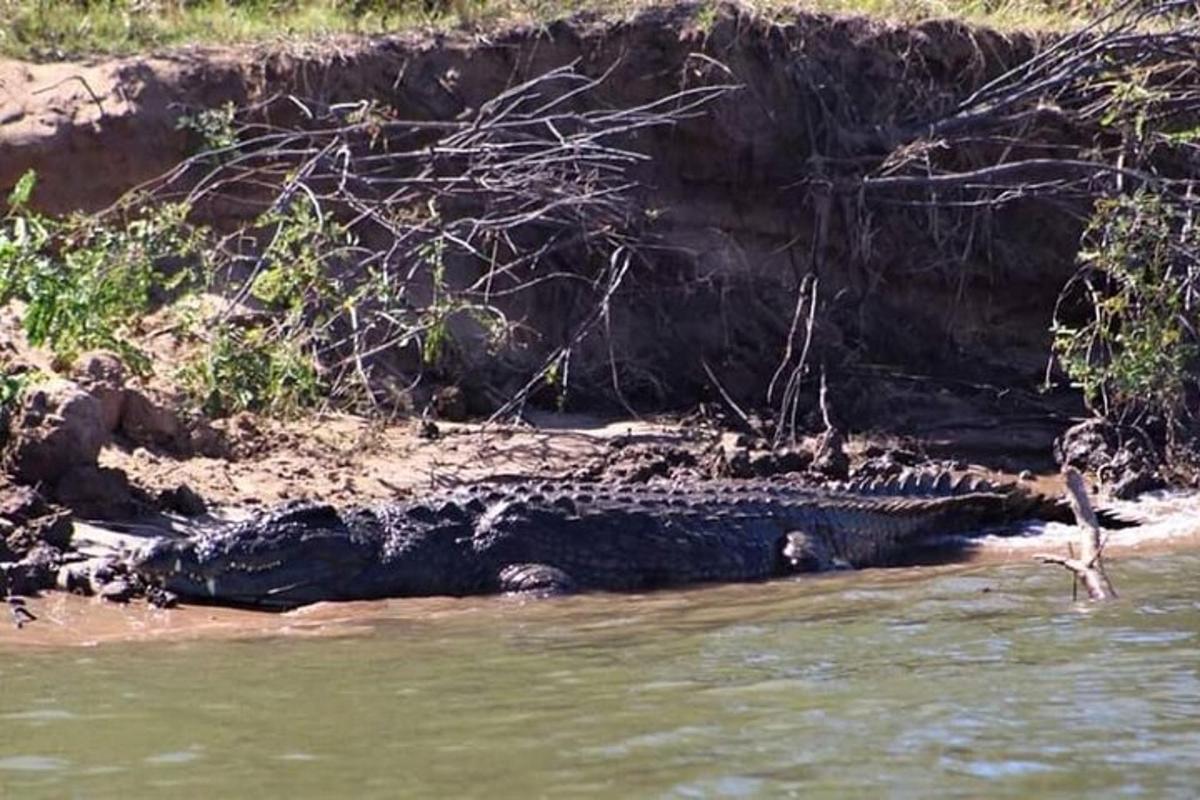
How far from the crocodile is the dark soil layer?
1.54 m

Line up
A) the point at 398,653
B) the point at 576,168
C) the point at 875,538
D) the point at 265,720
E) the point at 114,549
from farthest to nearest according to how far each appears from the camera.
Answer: the point at 576,168, the point at 875,538, the point at 114,549, the point at 398,653, the point at 265,720

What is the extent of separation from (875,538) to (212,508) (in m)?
2.97

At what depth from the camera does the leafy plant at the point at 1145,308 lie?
9.96 meters

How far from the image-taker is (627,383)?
10930 millimetres

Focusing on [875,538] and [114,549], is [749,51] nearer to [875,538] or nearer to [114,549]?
[875,538]

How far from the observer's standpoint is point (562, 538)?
8531 mm

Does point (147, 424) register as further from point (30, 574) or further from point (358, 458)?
point (30, 574)

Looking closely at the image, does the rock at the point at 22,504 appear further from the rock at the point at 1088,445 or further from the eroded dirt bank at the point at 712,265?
the rock at the point at 1088,445

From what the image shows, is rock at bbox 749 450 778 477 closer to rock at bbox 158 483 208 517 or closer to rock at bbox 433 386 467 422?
rock at bbox 433 386 467 422

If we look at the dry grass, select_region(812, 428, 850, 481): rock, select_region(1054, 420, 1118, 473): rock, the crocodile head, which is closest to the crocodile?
the crocodile head

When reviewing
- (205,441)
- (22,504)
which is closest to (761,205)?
(205,441)

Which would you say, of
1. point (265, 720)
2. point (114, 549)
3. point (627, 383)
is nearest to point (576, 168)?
point (627, 383)

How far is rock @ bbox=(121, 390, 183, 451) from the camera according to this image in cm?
894

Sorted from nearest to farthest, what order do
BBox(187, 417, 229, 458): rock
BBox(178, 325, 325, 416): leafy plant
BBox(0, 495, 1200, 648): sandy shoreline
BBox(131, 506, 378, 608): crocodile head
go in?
BBox(0, 495, 1200, 648): sandy shoreline → BBox(131, 506, 378, 608): crocodile head → BBox(187, 417, 229, 458): rock → BBox(178, 325, 325, 416): leafy plant
